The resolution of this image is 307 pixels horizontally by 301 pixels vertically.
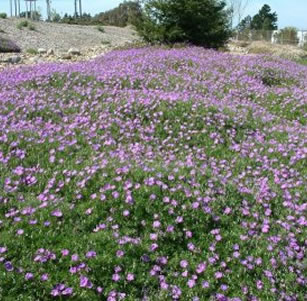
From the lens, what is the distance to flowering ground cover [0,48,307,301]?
4676 mm

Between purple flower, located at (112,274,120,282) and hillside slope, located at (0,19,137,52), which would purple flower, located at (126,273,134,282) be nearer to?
purple flower, located at (112,274,120,282)

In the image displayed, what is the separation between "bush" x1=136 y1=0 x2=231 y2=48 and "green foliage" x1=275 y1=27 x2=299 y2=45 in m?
35.4

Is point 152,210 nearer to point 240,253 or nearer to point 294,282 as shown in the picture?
point 240,253

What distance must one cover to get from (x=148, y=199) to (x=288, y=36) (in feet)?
186

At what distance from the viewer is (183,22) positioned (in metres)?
23.2

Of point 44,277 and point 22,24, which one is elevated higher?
point 22,24

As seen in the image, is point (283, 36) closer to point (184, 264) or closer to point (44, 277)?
point (184, 264)

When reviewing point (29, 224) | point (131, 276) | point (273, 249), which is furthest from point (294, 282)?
point (29, 224)

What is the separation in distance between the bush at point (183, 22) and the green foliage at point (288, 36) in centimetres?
3538

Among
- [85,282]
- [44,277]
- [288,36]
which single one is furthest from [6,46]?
[288,36]

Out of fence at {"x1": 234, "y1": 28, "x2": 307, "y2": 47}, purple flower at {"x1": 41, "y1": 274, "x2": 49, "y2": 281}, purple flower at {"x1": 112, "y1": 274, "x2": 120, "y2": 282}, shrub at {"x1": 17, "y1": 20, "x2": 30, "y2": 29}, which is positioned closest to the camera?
purple flower at {"x1": 41, "y1": 274, "x2": 49, "y2": 281}

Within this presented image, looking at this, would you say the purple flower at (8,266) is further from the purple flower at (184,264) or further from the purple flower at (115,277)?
the purple flower at (184,264)

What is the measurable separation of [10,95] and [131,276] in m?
6.60

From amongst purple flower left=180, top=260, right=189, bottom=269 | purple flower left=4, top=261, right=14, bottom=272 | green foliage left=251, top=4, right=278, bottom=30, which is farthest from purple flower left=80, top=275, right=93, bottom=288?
green foliage left=251, top=4, right=278, bottom=30
